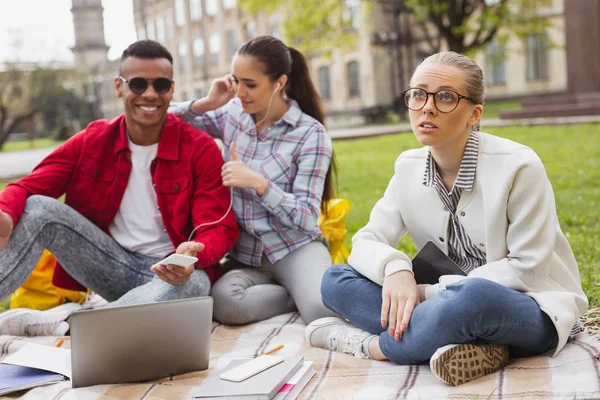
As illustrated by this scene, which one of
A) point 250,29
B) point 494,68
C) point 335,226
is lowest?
point 335,226

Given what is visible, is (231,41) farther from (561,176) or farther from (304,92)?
(304,92)

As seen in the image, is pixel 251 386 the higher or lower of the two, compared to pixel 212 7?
lower

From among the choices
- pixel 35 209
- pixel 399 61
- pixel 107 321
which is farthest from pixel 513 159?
pixel 399 61

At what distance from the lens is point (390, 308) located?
2.84 metres

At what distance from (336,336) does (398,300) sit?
0.52 m

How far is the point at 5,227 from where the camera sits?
10.9ft

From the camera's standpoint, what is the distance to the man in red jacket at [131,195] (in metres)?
3.63

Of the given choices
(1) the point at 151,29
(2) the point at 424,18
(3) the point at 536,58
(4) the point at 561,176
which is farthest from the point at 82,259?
(1) the point at 151,29

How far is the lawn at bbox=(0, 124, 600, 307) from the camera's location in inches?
206

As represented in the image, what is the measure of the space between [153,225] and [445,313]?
1800 millimetres

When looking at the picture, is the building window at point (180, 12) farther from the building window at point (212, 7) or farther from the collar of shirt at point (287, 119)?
the collar of shirt at point (287, 119)

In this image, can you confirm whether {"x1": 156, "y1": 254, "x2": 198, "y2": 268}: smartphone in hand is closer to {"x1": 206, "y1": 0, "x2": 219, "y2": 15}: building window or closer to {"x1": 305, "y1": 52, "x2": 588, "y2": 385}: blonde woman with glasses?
{"x1": 305, "y1": 52, "x2": 588, "y2": 385}: blonde woman with glasses

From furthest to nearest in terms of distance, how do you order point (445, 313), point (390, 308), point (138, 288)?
point (138, 288) < point (390, 308) < point (445, 313)

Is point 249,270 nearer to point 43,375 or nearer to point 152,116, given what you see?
point 152,116
